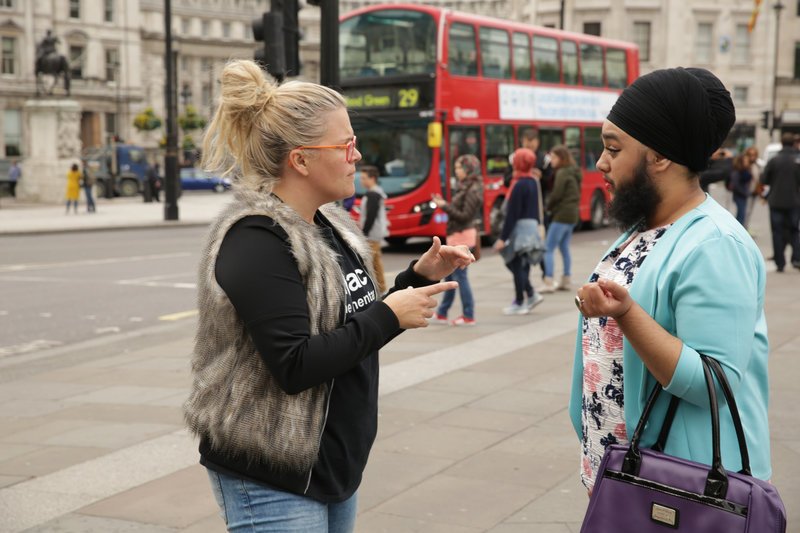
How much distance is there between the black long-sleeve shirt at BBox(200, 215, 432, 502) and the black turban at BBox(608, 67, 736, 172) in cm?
68

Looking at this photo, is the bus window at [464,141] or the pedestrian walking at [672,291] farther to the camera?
the bus window at [464,141]

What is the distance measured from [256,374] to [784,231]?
13.0 metres

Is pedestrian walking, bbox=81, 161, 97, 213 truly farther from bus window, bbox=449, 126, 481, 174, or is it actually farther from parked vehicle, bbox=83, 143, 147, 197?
bus window, bbox=449, 126, 481, 174

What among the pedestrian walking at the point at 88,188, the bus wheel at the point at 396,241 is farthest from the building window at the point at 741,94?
the bus wheel at the point at 396,241

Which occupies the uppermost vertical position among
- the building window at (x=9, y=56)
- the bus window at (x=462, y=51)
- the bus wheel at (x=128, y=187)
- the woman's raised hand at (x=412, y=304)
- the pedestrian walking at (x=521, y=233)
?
the building window at (x=9, y=56)

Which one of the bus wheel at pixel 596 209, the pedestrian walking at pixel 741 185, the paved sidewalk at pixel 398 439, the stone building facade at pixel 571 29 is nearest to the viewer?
the paved sidewalk at pixel 398 439

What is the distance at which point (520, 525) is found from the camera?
4.15 m

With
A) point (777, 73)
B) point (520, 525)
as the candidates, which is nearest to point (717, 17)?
point (777, 73)

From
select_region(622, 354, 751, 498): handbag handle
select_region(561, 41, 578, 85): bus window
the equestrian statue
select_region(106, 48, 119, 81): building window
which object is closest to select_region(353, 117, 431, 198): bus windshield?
select_region(561, 41, 578, 85): bus window

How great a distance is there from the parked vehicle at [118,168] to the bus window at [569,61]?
78.2 ft

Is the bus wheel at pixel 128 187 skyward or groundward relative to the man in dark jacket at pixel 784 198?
groundward

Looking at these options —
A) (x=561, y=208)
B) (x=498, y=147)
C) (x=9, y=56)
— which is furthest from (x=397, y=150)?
(x=9, y=56)

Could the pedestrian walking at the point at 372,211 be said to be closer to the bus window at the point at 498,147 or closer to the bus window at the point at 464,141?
the bus window at the point at 464,141

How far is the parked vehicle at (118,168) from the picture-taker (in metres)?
41.7
